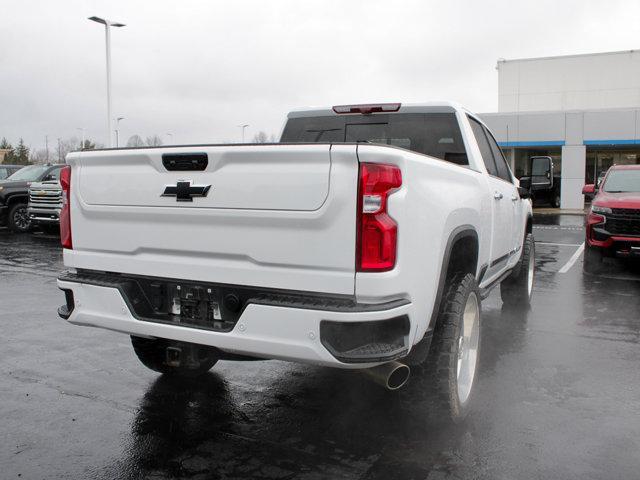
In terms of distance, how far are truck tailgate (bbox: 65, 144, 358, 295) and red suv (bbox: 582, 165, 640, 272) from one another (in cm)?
760

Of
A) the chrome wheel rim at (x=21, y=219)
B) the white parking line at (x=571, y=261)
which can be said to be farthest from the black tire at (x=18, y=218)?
the white parking line at (x=571, y=261)

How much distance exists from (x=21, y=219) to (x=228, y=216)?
15.5 metres

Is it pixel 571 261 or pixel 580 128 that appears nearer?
pixel 571 261

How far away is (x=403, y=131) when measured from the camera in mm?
5191

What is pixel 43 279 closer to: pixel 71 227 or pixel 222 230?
pixel 71 227

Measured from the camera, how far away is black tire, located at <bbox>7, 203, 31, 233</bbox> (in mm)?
16500

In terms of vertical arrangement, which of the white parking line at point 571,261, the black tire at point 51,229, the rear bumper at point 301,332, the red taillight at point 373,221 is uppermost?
the red taillight at point 373,221

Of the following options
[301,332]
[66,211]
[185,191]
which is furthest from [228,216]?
[66,211]

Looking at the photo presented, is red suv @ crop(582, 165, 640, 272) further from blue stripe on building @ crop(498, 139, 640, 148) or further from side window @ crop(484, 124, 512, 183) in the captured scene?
blue stripe on building @ crop(498, 139, 640, 148)

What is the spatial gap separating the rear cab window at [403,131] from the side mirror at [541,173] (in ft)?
6.05

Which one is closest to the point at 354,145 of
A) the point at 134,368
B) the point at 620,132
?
the point at 134,368

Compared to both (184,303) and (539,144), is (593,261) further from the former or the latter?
(539,144)

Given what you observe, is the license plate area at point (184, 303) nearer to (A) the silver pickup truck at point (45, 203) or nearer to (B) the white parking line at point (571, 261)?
(B) the white parking line at point (571, 261)

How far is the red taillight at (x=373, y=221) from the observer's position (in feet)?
9.47
